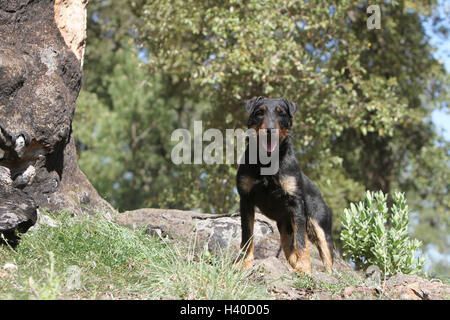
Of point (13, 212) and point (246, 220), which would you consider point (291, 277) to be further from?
point (13, 212)

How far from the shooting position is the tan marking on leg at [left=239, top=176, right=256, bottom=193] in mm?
5402

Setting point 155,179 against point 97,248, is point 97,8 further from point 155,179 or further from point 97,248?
point 97,248

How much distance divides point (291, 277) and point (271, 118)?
165cm

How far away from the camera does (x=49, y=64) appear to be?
5832mm

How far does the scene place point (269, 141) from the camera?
5.36 meters

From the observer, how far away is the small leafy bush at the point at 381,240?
5.66 metres

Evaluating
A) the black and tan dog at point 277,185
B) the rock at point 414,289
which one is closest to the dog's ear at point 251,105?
the black and tan dog at point 277,185

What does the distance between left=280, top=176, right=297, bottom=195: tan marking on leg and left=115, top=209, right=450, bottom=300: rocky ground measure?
71 cm

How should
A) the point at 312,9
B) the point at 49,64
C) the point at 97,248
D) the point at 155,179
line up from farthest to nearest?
the point at 155,179
the point at 312,9
the point at 49,64
the point at 97,248

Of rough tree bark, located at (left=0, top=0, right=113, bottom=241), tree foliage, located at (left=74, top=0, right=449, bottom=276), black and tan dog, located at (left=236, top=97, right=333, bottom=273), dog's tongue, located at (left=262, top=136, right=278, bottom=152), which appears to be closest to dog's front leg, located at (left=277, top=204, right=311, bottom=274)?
black and tan dog, located at (left=236, top=97, right=333, bottom=273)

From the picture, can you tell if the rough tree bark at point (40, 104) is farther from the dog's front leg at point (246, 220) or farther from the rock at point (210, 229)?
the dog's front leg at point (246, 220)

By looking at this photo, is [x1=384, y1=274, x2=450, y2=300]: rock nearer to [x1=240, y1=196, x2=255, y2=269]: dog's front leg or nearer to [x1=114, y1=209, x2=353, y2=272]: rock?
[x1=240, y1=196, x2=255, y2=269]: dog's front leg
